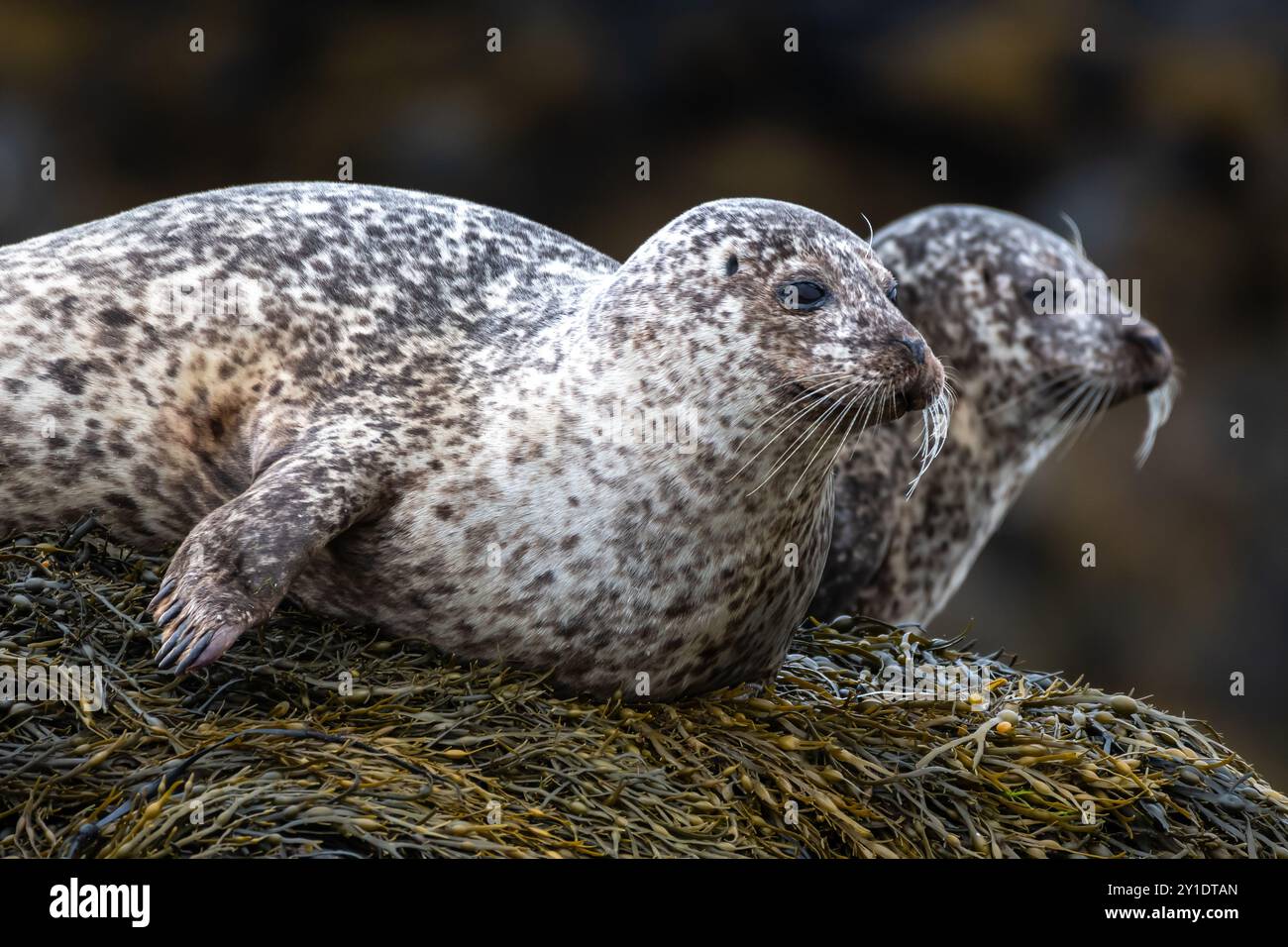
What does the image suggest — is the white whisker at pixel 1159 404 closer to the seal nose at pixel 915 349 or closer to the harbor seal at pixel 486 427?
the harbor seal at pixel 486 427

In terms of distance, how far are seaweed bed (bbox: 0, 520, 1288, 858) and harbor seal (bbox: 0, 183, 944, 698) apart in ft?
0.55

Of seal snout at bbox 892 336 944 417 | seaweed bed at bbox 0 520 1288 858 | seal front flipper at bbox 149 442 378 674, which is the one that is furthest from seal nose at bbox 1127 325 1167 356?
seal front flipper at bbox 149 442 378 674

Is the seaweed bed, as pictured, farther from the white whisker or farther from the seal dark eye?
the white whisker

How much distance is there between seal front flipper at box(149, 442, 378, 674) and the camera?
10.7 ft

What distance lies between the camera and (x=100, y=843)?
2.96m

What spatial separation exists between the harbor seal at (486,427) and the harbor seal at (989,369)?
1985 millimetres

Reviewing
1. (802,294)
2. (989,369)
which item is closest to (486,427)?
(802,294)

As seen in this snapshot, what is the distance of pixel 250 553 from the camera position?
11.1 ft

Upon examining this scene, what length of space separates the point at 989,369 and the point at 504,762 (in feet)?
11.3

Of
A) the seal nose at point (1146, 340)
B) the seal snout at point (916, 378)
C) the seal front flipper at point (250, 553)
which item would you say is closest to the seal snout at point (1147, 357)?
the seal nose at point (1146, 340)

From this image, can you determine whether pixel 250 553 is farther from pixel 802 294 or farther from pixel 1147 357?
pixel 1147 357
